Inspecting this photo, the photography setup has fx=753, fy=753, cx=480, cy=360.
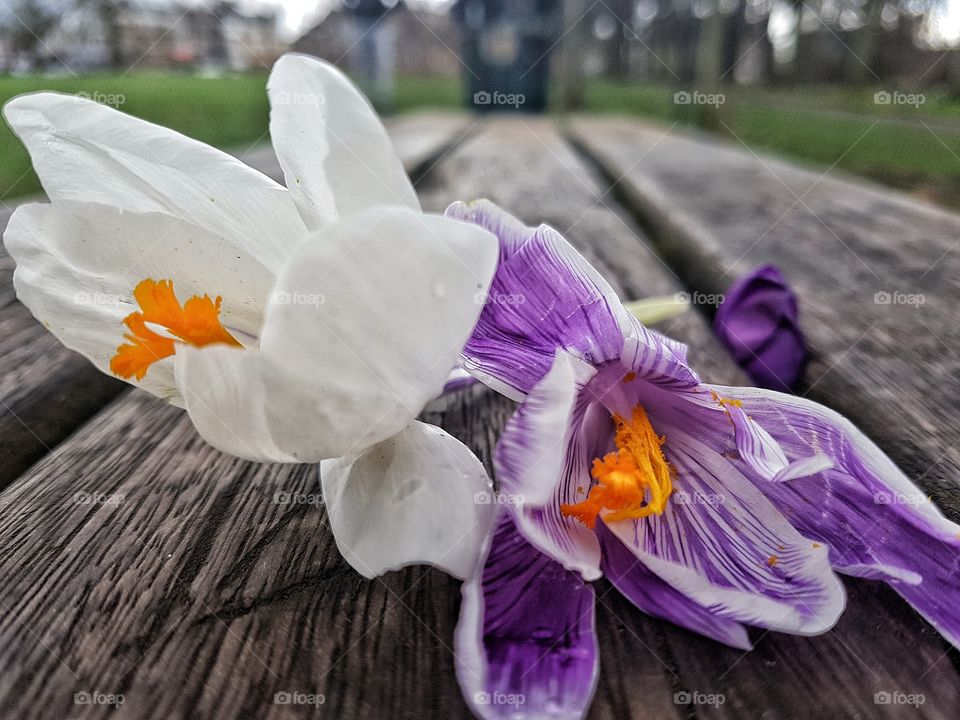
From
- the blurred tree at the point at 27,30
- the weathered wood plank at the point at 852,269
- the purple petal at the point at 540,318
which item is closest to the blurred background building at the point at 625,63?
the blurred tree at the point at 27,30

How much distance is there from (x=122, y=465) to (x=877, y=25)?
839cm

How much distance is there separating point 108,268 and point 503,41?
6803mm

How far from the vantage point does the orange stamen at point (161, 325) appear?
1.42 feet

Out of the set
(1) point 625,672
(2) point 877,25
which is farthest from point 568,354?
(2) point 877,25

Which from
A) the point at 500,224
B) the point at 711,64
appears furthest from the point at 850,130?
the point at 500,224

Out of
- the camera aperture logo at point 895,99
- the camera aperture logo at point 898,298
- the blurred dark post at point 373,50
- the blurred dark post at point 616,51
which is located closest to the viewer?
the camera aperture logo at point 898,298

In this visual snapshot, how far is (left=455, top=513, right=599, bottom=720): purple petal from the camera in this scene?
354 millimetres

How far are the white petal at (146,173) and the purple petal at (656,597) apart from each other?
273mm

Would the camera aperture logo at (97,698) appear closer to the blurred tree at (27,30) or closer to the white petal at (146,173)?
the white petal at (146,173)

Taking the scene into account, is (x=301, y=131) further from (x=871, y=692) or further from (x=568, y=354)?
(x=871, y=692)

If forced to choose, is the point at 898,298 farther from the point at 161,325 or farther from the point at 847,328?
the point at 161,325

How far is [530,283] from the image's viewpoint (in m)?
0.49

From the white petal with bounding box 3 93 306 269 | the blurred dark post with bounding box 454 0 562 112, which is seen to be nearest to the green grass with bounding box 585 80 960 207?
the blurred dark post with bounding box 454 0 562 112

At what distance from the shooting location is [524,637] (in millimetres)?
389
